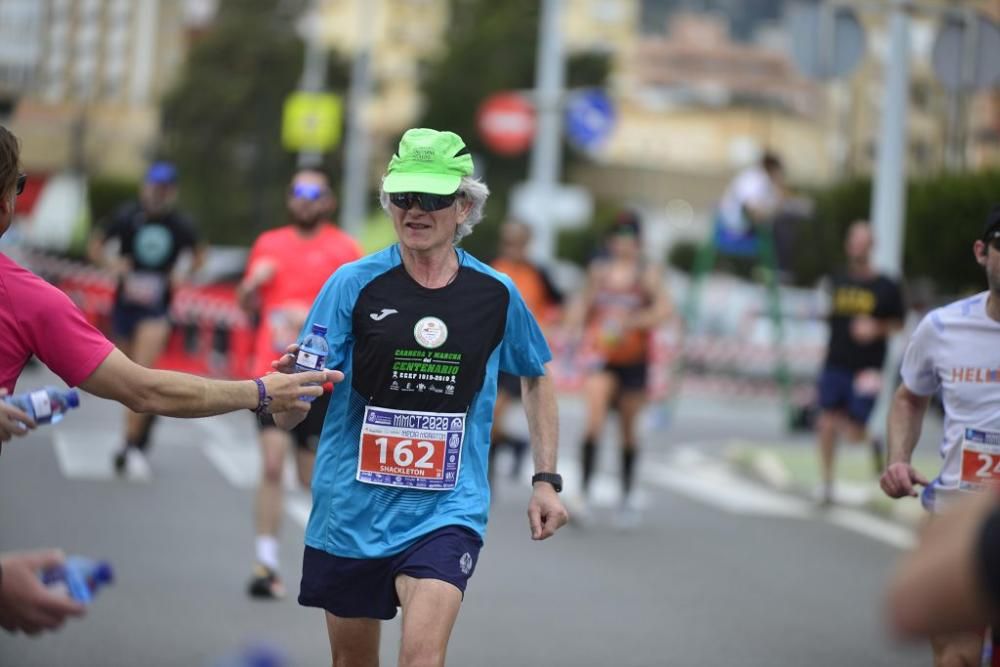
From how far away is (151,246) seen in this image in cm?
1316

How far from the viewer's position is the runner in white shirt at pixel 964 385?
5.74m

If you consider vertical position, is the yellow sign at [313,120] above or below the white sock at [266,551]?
above

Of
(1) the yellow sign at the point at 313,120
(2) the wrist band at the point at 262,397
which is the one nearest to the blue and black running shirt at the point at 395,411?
(2) the wrist band at the point at 262,397

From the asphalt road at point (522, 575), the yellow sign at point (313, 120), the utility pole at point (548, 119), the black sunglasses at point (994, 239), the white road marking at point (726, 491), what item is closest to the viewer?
the black sunglasses at point (994, 239)

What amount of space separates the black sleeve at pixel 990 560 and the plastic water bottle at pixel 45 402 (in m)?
2.10

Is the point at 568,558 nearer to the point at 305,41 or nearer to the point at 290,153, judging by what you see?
the point at 290,153

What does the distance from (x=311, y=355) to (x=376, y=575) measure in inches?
28.7

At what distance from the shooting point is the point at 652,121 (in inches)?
3526

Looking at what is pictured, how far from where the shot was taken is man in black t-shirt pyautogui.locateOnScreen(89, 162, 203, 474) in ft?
43.1

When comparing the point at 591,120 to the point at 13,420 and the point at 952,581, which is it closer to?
the point at 13,420

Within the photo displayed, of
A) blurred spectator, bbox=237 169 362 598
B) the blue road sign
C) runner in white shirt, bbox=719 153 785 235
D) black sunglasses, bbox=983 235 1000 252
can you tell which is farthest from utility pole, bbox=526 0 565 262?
black sunglasses, bbox=983 235 1000 252

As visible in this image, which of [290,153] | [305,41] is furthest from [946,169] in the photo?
[305,41]

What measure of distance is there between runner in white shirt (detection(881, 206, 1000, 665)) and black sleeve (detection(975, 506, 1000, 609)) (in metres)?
3.33

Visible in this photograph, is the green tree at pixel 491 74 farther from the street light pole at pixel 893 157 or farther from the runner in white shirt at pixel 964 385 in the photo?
the runner in white shirt at pixel 964 385
